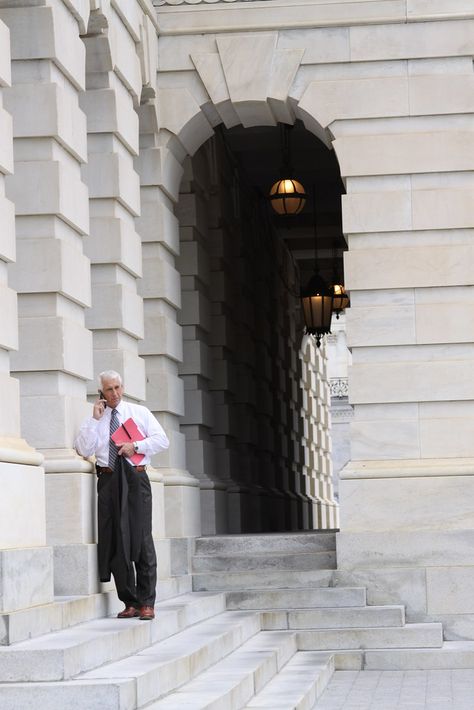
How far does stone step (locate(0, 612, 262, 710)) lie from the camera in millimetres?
8992

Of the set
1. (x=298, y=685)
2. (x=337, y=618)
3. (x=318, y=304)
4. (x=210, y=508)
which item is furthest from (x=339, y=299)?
(x=298, y=685)

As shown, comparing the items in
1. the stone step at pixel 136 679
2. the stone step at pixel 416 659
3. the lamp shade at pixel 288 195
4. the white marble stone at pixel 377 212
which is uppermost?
the lamp shade at pixel 288 195

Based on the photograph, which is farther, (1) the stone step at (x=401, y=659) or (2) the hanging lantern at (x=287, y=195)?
(2) the hanging lantern at (x=287, y=195)

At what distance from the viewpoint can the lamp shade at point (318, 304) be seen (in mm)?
24266

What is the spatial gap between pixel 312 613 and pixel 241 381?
246 inches

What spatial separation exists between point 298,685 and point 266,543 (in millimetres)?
4573

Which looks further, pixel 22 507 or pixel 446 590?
pixel 446 590

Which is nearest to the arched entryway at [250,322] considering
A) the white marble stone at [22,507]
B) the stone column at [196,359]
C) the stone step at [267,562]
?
the stone column at [196,359]

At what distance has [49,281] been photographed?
12.6 m

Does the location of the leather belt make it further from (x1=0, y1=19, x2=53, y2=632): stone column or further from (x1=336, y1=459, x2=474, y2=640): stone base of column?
(x1=336, y1=459, x2=474, y2=640): stone base of column

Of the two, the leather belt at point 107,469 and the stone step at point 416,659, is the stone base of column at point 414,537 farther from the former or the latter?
the leather belt at point 107,469

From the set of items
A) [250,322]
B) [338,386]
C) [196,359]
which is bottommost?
[196,359]

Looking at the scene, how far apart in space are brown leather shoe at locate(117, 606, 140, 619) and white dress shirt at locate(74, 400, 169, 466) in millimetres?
1141

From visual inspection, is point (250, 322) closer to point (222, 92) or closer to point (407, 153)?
point (222, 92)
